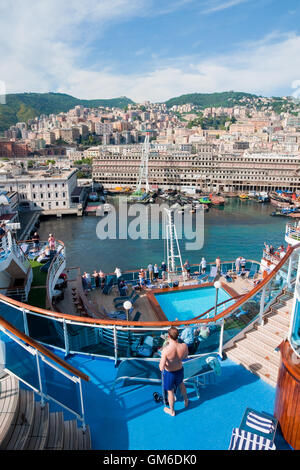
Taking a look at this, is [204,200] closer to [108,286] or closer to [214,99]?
[108,286]

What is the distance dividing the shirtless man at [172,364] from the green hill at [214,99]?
7398 inches

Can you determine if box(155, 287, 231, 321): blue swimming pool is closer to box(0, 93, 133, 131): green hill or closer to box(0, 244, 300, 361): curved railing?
box(0, 244, 300, 361): curved railing

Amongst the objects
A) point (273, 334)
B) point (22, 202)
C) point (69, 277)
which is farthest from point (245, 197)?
point (273, 334)

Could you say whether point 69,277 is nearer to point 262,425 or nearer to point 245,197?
point 262,425

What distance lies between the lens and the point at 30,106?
14962cm

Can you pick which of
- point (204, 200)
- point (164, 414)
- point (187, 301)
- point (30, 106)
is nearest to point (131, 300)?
point (187, 301)

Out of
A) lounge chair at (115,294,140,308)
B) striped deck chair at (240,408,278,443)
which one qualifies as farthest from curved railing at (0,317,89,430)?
lounge chair at (115,294,140,308)

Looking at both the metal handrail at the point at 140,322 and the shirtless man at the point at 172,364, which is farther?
the metal handrail at the point at 140,322

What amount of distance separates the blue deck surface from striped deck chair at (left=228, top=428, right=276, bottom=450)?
0.27m

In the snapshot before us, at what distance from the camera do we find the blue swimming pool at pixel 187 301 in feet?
22.9

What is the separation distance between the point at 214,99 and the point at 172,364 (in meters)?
201

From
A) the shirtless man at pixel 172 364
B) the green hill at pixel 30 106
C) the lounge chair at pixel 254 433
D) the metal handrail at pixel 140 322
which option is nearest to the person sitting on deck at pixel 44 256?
the metal handrail at pixel 140 322

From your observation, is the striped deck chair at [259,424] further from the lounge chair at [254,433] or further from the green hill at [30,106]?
the green hill at [30,106]
